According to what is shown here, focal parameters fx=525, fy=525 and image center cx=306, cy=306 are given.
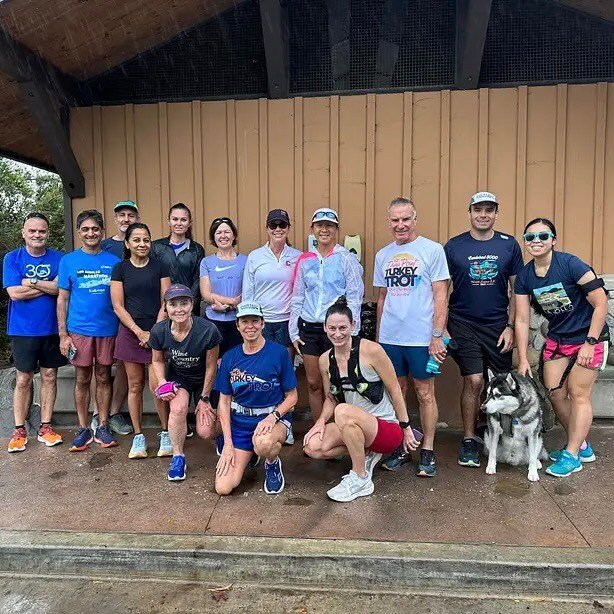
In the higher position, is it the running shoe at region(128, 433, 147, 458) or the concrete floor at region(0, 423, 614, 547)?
the running shoe at region(128, 433, 147, 458)

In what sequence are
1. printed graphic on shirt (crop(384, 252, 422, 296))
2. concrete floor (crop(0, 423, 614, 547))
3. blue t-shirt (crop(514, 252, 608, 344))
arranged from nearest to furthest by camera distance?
concrete floor (crop(0, 423, 614, 547)) → blue t-shirt (crop(514, 252, 608, 344)) → printed graphic on shirt (crop(384, 252, 422, 296))

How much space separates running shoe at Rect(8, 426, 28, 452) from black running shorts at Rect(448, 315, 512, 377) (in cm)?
369

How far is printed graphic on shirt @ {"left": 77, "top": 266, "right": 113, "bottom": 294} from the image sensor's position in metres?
4.37

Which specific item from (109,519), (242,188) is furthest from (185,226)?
(109,519)

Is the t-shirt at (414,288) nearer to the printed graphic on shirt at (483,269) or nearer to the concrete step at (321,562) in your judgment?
the printed graphic on shirt at (483,269)

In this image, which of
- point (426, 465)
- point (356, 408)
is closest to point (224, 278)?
point (356, 408)

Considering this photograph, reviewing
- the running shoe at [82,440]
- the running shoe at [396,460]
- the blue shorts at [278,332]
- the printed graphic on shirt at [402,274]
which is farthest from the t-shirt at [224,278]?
the running shoe at [396,460]

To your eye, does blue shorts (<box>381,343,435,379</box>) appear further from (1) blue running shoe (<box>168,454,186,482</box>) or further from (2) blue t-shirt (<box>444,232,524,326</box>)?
(1) blue running shoe (<box>168,454,186,482</box>)

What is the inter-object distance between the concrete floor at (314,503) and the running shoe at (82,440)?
161 mm

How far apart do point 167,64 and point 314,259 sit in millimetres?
3069

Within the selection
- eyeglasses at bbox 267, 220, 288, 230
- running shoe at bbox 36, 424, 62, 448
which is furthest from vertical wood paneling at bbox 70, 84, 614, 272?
running shoe at bbox 36, 424, 62, 448

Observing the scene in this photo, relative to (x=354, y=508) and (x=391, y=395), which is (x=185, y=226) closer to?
(x=391, y=395)

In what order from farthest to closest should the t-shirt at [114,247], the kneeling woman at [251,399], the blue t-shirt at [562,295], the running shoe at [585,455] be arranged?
1. the t-shirt at [114,247]
2. the running shoe at [585,455]
3. the blue t-shirt at [562,295]
4. the kneeling woman at [251,399]

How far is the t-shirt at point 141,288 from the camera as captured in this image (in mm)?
4266
